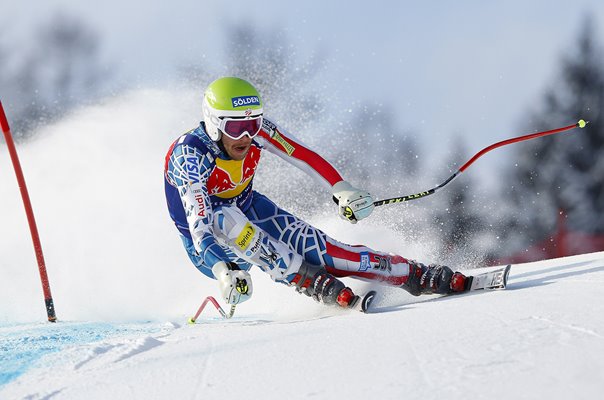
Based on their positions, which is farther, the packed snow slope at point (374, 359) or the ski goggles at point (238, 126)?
the ski goggles at point (238, 126)

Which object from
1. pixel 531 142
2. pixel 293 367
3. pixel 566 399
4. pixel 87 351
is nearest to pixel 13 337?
pixel 87 351

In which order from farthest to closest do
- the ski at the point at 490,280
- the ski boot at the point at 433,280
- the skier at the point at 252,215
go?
1. the ski boot at the point at 433,280
2. the skier at the point at 252,215
3. the ski at the point at 490,280

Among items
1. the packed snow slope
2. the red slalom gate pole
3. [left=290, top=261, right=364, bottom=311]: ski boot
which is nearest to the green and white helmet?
[left=290, top=261, right=364, bottom=311]: ski boot

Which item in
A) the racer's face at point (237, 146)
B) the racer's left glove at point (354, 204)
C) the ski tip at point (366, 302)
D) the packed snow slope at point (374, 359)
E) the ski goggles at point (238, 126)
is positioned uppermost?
the ski goggles at point (238, 126)

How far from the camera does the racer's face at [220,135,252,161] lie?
4.46 m

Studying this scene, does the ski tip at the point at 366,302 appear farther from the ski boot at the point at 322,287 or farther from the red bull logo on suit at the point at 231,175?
the red bull logo on suit at the point at 231,175

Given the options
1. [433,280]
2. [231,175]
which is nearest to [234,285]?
[231,175]

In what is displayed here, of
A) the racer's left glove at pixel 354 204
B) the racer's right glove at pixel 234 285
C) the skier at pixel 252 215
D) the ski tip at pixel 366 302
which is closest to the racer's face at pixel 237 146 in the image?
the skier at pixel 252 215

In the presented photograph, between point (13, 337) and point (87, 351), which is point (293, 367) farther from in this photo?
point (13, 337)

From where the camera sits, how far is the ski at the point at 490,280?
411 cm

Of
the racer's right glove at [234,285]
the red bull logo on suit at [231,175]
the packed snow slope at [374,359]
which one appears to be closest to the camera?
the packed snow slope at [374,359]

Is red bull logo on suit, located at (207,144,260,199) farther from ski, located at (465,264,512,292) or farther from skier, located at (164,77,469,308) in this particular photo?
ski, located at (465,264,512,292)

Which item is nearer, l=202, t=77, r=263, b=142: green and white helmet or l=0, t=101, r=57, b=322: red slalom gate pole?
l=202, t=77, r=263, b=142: green and white helmet

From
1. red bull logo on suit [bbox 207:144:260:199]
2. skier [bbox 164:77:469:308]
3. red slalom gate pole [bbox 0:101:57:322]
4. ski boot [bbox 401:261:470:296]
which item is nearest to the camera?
skier [bbox 164:77:469:308]
